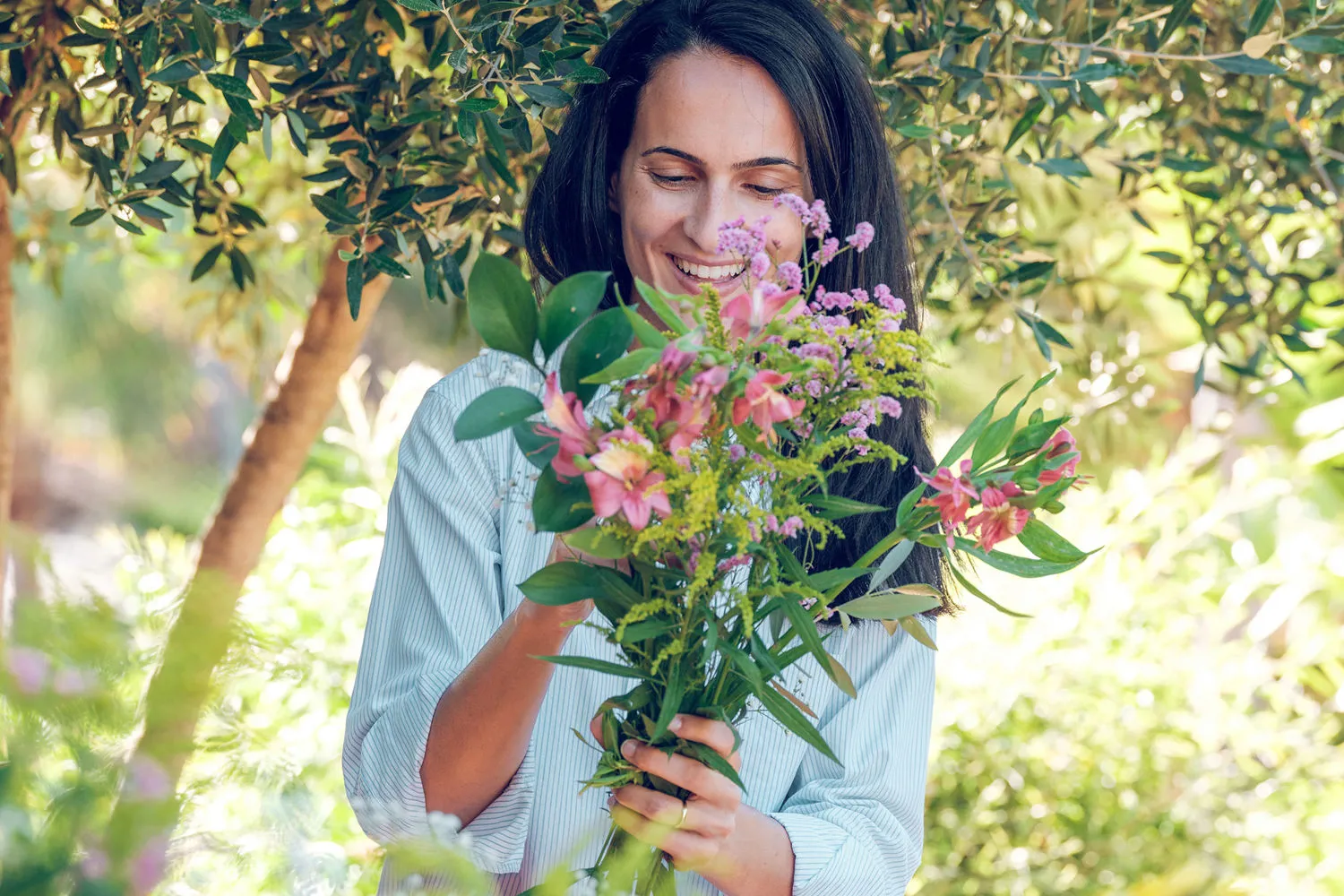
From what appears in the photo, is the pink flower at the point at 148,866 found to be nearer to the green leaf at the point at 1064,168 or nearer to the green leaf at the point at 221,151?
the green leaf at the point at 221,151

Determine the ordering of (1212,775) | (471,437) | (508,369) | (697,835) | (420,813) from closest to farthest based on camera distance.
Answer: (471,437), (697,835), (420,813), (508,369), (1212,775)

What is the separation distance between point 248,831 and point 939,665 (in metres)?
3.43

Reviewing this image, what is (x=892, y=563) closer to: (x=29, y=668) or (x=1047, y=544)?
(x=1047, y=544)

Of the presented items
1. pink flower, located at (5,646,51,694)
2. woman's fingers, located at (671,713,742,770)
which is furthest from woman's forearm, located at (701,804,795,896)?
→ pink flower, located at (5,646,51,694)

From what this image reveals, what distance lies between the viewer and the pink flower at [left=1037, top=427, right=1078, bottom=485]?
1.05 meters

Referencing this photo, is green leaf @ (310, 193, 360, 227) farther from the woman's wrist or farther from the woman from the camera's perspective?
the woman's wrist

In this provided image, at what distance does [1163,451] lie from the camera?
3971 millimetres

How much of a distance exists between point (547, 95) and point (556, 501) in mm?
757

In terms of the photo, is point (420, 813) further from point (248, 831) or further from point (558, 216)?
point (558, 216)

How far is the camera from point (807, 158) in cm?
163

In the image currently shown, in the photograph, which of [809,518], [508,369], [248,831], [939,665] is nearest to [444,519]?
[508,369]

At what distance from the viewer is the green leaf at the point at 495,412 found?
86 cm

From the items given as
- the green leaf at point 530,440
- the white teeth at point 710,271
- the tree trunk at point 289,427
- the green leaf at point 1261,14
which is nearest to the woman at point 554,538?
the white teeth at point 710,271

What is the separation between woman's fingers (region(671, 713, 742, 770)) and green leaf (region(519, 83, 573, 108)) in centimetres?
77
